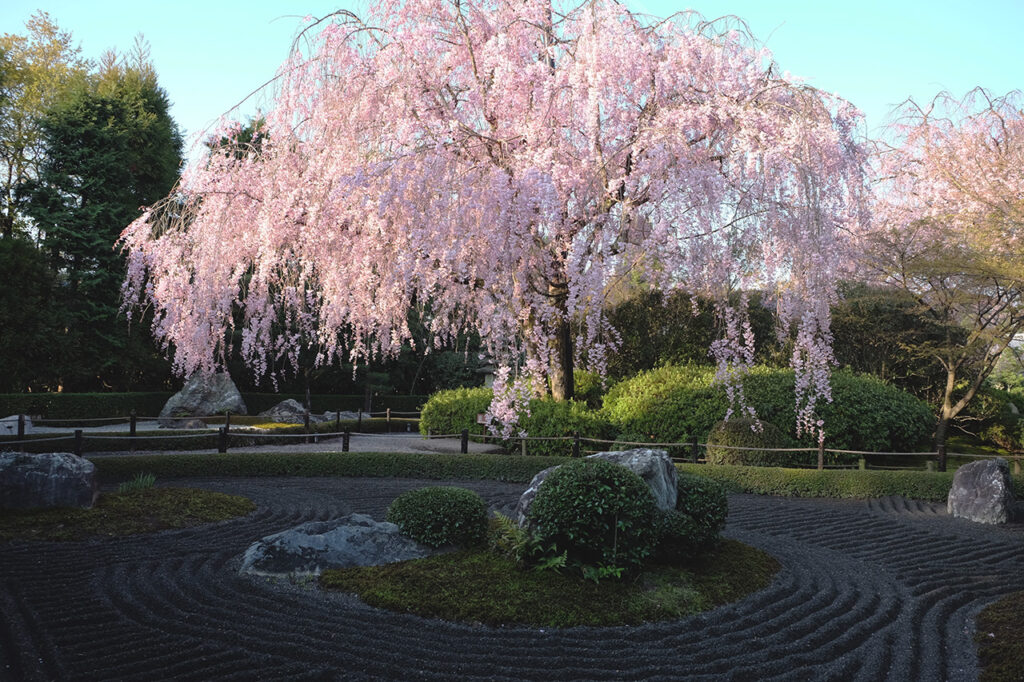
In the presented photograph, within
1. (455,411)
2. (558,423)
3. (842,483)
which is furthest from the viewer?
(455,411)

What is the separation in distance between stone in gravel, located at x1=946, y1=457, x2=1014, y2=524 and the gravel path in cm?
254

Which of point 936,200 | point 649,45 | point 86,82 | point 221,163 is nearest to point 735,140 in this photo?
point 649,45

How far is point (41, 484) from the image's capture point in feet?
26.2

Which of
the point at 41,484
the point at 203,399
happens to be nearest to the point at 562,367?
the point at 41,484

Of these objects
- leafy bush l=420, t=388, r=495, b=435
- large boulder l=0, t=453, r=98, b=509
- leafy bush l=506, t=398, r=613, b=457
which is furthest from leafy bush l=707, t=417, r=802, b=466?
large boulder l=0, t=453, r=98, b=509

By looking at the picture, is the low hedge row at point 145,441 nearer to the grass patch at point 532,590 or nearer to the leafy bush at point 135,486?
the leafy bush at point 135,486

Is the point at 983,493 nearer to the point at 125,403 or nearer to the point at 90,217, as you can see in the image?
the point at 125,403

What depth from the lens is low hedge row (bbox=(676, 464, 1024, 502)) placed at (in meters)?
11.3

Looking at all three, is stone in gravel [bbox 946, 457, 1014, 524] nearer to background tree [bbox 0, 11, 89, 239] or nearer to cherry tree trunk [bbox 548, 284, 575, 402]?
cherry tree trunk [bbox 548, 284, 575, 402]

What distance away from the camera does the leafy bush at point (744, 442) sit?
12.6 meters

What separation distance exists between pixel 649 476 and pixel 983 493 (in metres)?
6.03

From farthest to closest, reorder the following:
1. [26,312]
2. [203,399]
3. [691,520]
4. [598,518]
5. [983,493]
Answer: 1. [203,399]
2. [26,312]
3. [983,493]
4. [691,520]
5. [598,518]

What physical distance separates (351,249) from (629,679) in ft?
21.4

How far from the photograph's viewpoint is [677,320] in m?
17.4
